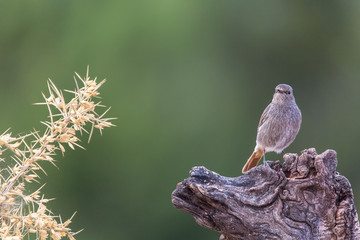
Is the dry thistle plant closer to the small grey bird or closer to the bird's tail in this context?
the small grey bird

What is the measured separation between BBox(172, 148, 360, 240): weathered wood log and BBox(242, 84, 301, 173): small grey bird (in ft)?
5.94

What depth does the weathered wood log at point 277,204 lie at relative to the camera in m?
3.45

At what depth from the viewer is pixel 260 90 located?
1012cm

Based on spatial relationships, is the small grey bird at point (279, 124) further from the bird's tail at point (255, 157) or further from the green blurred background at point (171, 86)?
the green blurred background at point (171, 86)

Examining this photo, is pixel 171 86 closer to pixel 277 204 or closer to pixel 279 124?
pixel 279 124

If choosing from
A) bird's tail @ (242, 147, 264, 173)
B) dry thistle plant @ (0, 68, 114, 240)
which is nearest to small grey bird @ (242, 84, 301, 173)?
bird's tail @ (242, 147, 264, 173)

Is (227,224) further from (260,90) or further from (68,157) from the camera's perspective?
(260,90)

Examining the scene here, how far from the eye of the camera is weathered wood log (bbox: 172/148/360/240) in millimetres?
3449

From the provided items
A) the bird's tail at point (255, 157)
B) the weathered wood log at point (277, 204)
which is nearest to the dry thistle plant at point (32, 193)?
the weathered wood log at point (277, 204)

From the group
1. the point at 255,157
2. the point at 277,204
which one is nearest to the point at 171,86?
the point at 255,157

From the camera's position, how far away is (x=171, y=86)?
30.9 feet

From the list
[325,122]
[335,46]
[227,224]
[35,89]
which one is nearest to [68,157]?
[35,89]

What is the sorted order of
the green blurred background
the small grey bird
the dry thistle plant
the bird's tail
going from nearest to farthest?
the dry thistle plant < the small grey bird < the bird's tail < the green blurred background

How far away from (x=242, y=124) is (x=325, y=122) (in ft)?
4.47
